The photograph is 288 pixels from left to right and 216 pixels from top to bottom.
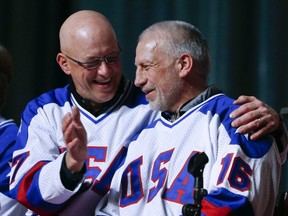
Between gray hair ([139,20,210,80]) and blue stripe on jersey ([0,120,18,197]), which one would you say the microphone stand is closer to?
gray hair ([139,20,210,80])

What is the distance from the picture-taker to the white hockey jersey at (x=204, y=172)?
2.22 m

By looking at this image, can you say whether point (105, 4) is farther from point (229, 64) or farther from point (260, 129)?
point (260, 129)

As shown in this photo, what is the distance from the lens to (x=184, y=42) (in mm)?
2496

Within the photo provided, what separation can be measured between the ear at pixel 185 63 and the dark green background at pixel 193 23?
822mm

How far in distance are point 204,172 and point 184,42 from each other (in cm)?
42

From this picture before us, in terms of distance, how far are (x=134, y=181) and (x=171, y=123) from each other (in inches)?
8.0

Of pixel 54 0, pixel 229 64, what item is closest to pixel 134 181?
pixel 229 64

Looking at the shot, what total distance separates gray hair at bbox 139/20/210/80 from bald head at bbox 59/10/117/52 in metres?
0.21

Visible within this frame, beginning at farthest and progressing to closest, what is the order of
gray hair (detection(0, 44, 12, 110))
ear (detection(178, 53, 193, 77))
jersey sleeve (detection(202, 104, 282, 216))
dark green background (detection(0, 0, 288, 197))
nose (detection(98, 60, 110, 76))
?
1. dark green background (detection(0, 0, 288, 197))
2. gray hair (detection(0, 44, 12, 110))
3. nose (detection(98, 60, 110, 76))
4. ear (detection(178, 53, 193, 77))
5. jersey sleeve (detection(202, 104, 282, 216))

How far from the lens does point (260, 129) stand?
2283 mm

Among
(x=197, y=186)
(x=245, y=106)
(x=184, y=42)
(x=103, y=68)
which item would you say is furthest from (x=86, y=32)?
(x=197, y=186)

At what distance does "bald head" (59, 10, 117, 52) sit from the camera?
2682 millimetres

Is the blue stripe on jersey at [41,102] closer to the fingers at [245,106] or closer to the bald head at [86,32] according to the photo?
the bald head at [86,32]

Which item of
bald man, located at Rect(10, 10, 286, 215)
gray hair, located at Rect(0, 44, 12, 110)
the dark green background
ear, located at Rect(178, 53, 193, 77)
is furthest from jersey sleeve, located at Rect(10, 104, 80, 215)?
the dark green background
